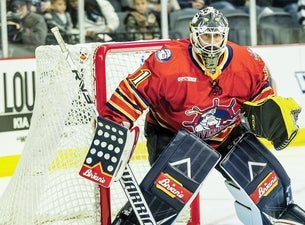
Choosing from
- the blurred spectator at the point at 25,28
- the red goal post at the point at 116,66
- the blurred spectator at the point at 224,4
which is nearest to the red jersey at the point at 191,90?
the red goal post at the point at 116,66

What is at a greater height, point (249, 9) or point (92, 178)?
point (249, 9)

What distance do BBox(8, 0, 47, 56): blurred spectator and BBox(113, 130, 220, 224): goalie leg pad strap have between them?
102 inches

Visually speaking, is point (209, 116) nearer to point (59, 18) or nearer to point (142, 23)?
point (59, 18)

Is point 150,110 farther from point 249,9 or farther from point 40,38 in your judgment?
point 249,9

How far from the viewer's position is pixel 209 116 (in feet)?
11.3

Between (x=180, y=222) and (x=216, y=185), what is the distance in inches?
39.2

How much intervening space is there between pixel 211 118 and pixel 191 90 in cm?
15

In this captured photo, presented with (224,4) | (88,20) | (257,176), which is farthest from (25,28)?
(257,176)

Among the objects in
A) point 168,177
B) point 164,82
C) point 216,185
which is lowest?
point 216,185

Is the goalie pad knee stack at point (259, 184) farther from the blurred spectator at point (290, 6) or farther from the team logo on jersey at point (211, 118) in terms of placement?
the blurred spectator at point (290, 6)

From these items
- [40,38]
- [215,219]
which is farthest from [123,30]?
[215,219]

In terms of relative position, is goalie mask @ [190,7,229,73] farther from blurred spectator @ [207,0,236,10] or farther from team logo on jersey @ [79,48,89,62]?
blurred spectator @ [207,0,236,10]

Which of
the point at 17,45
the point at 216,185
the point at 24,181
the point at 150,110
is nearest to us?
the point at 150,110

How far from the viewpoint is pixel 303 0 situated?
706cm
